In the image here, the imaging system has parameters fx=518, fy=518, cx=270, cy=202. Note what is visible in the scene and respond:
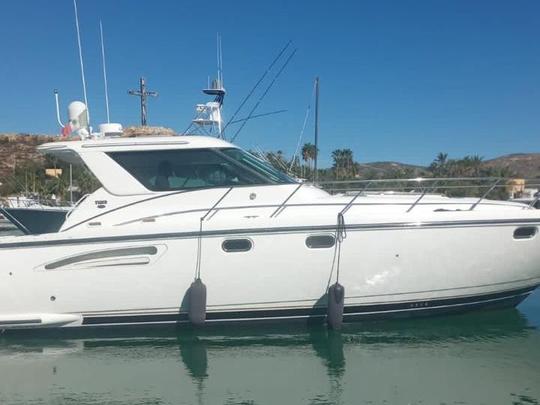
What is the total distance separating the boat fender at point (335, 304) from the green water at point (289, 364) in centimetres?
30

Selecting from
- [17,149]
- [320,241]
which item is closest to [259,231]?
[320,241]

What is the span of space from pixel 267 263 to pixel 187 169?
177 centimetres

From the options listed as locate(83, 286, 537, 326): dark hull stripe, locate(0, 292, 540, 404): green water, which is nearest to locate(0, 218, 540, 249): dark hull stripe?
locate(83, 286, 537, 326): dark hull stripe

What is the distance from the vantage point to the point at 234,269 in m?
6.40

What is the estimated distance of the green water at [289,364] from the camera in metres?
4.96

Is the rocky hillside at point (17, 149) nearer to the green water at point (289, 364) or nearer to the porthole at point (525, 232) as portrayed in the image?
the green water at point (289, 364)

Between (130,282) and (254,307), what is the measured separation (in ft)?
5.16

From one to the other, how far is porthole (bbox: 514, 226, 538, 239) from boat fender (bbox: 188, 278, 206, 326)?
157 inches

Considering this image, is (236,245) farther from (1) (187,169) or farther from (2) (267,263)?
(1) (187,169)

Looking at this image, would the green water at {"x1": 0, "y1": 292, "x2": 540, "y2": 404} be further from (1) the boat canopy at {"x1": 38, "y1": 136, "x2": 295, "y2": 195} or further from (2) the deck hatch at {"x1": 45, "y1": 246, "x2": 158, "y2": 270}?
(1) the boat canopy at {"x1": 38, "y1": 136, "x2": 295, "y2": 195}

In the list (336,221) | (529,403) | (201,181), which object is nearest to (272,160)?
(201,181)

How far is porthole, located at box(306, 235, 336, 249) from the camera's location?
6398 mm

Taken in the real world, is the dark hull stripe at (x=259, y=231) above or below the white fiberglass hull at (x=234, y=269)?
above

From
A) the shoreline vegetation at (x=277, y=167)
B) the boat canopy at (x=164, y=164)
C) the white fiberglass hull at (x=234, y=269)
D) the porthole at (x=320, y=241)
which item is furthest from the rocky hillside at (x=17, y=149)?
the porthole at (x=320, y=241)
